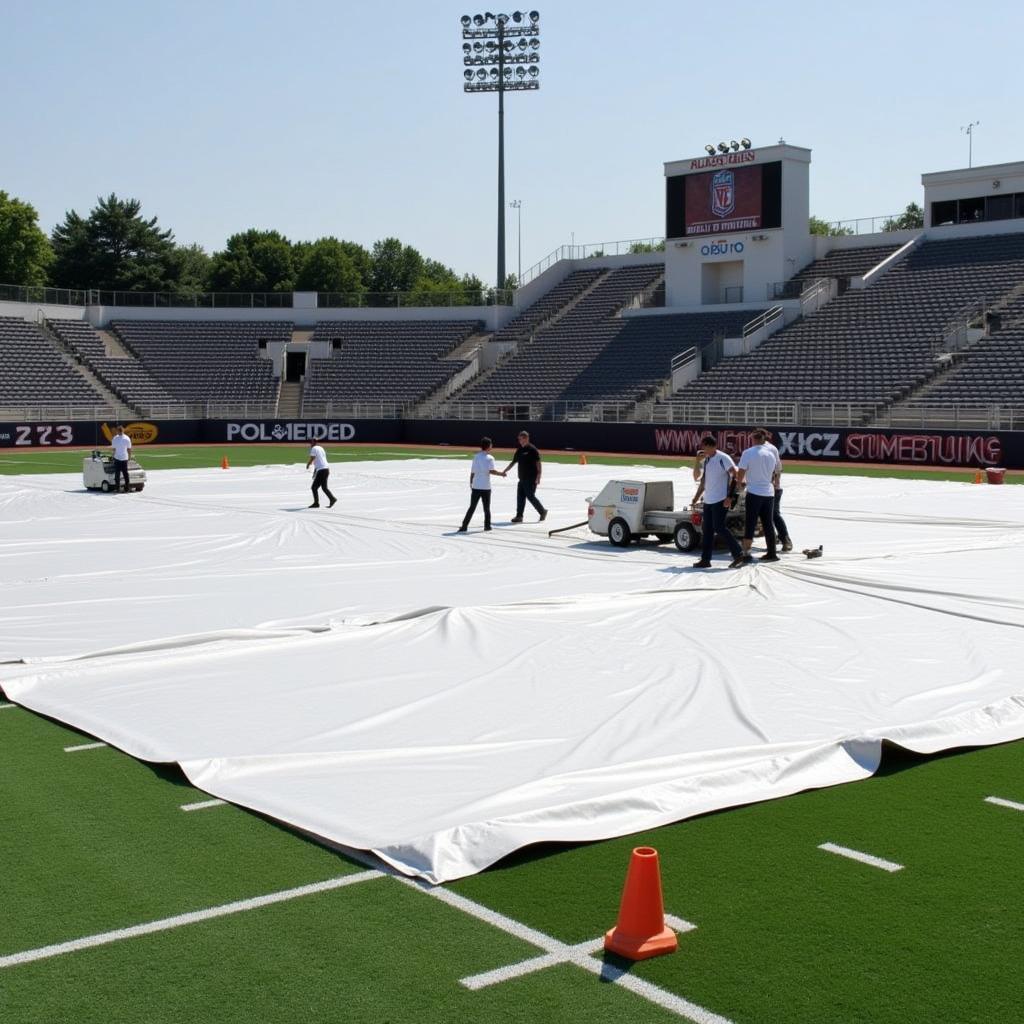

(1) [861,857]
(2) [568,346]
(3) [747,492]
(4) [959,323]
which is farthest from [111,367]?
(1) [861,857]

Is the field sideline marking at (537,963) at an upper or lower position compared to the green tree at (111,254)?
lower

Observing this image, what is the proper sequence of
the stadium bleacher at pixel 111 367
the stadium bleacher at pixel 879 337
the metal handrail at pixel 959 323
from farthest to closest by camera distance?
1. the stadium bleacher at pixel 111 367
2. the metal handrail at pixel 959 323
3. the stadium bleacher at pixel 879 337

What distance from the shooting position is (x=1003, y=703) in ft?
30.7

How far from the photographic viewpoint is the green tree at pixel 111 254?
331ft

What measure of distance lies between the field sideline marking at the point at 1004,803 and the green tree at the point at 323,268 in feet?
387

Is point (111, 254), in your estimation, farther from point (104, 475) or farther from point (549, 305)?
point (104, 475)

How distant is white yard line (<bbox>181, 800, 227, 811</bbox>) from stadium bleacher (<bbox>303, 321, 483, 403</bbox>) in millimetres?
54732

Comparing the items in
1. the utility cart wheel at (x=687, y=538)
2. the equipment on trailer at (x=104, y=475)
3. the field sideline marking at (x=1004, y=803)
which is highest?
the equipment on trailer at (x=104, y=475)

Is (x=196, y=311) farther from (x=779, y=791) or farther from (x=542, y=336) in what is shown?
(x=779, y=791)

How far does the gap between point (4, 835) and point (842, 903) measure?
439 centimetres

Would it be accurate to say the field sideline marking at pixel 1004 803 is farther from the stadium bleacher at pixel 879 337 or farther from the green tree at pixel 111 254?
the green tree at pixel 111 254

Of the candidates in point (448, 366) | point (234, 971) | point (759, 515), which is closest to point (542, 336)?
point (448, 366)

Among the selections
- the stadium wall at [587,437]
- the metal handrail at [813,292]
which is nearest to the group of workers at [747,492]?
the stadium wall at [587,437]

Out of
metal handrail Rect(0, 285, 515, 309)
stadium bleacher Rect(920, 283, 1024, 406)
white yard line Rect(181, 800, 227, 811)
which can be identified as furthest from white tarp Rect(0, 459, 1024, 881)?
metal handrail Rect(0, 285, 515, 309)
